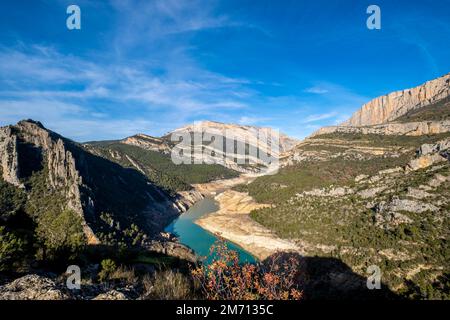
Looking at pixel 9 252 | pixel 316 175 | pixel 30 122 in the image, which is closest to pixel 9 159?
pixel 30 122

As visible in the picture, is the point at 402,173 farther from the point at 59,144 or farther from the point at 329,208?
the point at 59,144

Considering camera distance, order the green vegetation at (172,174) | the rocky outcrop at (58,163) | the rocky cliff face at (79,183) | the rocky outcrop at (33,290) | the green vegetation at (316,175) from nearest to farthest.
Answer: the rocky outcrop at (33,290) → the rocky outcrop at (58,163) → the rocky cliff face at (79,183) → the green vegetation at (316,175) → the green vegetation at (172,174)

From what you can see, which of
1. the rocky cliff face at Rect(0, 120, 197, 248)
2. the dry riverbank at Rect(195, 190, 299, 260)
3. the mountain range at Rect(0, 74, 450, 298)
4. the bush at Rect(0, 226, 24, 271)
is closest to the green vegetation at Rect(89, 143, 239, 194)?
the mountain range at Rect(0, 74, 450, 298)

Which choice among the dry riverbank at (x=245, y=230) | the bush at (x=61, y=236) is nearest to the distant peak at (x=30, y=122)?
the dry riverbank at (x=245, y=230)

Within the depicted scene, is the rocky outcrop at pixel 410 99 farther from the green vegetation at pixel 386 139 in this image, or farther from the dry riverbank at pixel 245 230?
the dry riverbank at pixel 245 230

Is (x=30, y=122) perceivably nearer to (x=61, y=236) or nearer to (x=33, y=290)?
(x=61, y=236)

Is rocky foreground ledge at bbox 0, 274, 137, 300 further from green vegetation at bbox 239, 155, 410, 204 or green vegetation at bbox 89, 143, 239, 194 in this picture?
green vegetation at bbox 89, 143, 239, 194
